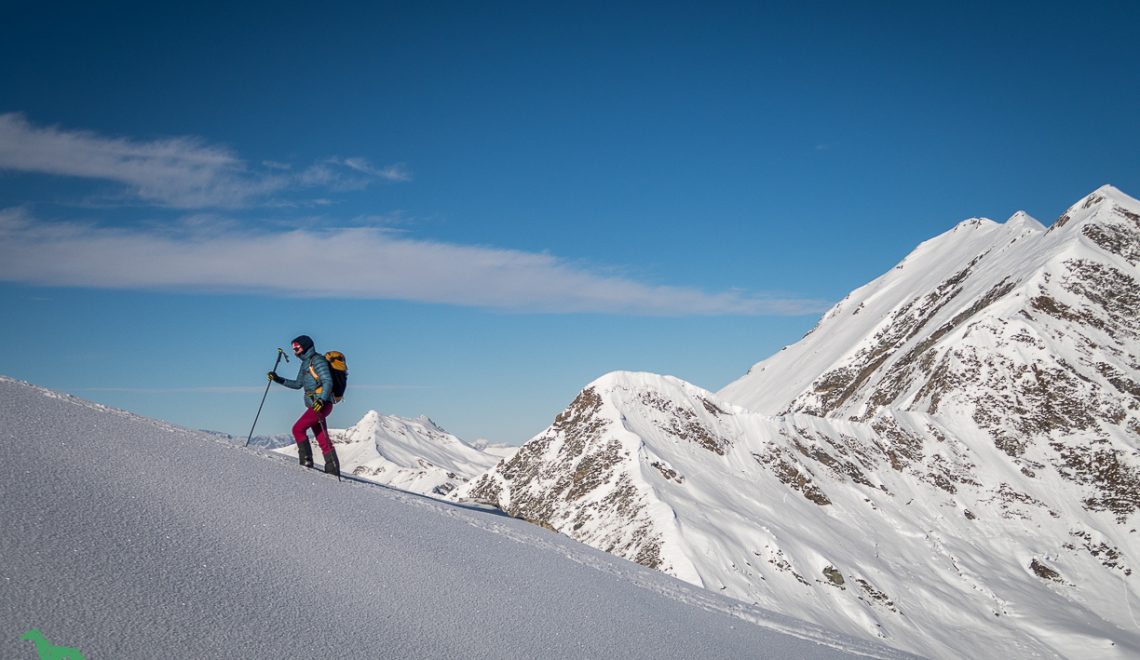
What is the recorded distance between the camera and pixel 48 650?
4.90m

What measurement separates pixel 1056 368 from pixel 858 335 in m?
44.8

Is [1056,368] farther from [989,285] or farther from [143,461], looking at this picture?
[143,461]

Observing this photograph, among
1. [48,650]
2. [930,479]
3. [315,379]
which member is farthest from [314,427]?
[930,479]

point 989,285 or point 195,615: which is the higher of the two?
point 989,285

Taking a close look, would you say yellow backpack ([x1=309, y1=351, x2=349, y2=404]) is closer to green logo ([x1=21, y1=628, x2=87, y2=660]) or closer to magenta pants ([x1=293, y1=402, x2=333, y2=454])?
magenta pants ([x1=293, y1=402, x2=333, y2=454])

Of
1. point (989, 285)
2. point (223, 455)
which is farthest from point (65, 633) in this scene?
point (989, 285)

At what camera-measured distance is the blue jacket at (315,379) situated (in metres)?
11.8

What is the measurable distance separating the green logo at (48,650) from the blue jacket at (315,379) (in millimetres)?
6871

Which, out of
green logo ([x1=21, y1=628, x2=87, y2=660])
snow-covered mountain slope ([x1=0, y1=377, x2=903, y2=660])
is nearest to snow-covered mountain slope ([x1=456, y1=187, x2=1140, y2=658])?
snow-covered mountain slope ([x1=0, y1=377, x2=903, y2=660])

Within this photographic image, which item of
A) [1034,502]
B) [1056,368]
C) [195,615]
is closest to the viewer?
[195,615]

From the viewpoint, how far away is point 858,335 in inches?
4636

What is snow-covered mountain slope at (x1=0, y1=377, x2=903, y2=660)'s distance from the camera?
18.7 feet

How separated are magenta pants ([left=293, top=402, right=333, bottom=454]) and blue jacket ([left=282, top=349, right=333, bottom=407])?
0.45 ft

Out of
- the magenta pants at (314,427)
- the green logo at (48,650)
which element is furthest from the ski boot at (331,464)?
the green logo at (48,650)
